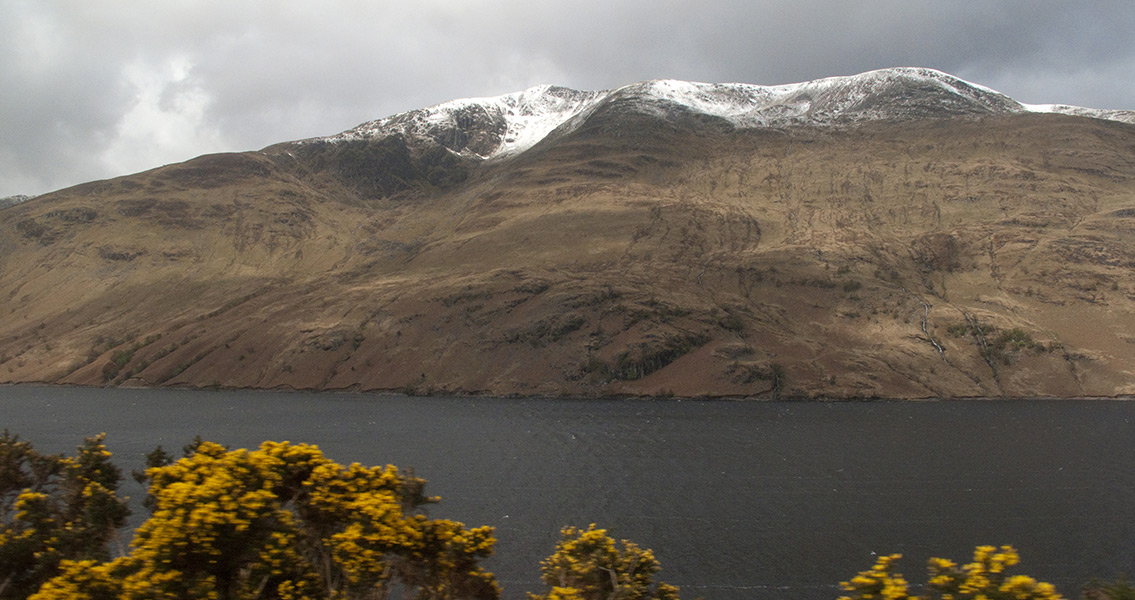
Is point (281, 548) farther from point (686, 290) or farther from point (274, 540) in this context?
point (686, 290)

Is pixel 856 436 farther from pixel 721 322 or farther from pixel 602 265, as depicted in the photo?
pixel 602 265

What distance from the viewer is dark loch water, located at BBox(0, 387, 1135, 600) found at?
3969 centimetres

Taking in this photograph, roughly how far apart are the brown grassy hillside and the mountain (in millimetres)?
506

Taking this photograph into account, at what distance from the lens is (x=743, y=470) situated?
198 ft

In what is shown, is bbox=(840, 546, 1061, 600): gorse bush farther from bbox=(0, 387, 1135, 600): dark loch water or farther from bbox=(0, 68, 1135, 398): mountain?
bbox=(0, 68, 1135, 398): mountain

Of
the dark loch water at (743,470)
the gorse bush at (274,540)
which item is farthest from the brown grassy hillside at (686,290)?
the gorse bush at (274,540)

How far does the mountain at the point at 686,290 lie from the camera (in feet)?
383

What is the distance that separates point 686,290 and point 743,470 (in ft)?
264

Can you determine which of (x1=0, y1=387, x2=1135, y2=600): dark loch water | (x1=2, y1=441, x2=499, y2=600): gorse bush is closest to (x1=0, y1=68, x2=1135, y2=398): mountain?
(x1=0, y1=387, x2=1135, y2=600): dark loch water

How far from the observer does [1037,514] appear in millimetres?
47000

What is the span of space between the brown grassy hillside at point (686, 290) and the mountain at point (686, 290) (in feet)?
1.66

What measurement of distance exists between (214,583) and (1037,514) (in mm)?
51866

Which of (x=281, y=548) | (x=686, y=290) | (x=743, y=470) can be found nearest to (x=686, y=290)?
(x=686, y=290)

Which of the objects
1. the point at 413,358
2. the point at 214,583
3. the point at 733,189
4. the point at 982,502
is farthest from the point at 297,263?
the point at 214,583
